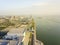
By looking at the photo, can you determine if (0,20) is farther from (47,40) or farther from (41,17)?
(47,40)

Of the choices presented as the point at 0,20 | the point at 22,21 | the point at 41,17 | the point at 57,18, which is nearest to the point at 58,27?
the point at 57,18

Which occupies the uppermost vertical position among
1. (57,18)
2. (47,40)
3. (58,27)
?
(57,18)

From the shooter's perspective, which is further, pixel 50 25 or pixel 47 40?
pixel 50 25

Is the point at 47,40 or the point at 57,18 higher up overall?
the point at 57,18

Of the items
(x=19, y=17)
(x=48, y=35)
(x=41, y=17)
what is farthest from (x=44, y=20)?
(x=19, y=17)

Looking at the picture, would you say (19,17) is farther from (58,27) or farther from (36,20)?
(58,27)

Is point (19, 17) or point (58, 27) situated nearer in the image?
point (58, 27)
